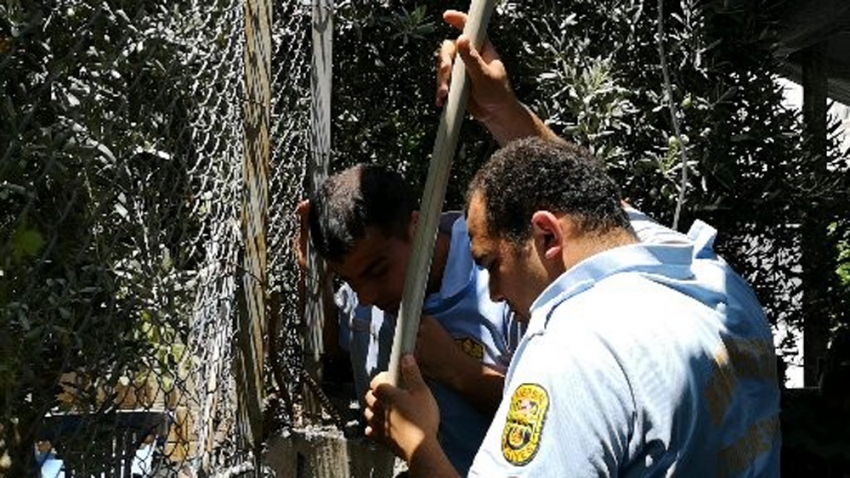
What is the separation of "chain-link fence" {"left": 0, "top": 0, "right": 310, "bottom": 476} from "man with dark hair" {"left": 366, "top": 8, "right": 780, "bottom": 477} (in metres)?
0.52

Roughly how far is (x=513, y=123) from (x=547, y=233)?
885 millimetres

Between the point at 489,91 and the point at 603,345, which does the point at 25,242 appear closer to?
the point at 603,345

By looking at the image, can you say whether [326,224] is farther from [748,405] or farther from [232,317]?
[748,405]

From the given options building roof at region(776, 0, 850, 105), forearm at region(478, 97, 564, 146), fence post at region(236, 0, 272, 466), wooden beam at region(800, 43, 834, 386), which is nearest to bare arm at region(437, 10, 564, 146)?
forearm at region(478, 97, 564, 146)

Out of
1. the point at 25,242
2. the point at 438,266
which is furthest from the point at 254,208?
the point at 25,242

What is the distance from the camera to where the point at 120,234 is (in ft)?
8.14

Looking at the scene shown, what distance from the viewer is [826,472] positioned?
19.6 ft

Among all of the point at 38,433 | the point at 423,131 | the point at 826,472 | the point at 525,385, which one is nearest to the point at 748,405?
the point at 525,385

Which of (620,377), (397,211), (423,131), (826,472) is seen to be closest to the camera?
(620,377)

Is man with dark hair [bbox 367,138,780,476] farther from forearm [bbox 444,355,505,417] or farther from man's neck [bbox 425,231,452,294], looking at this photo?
man's neck [bbox 425,231,452,294]

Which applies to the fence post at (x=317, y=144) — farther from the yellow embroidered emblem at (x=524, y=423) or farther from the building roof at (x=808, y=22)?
the yellow embroidered emblem at (x=524, y=423)

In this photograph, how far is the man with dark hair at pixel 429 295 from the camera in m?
A: 3.12

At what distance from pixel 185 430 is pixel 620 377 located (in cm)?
138

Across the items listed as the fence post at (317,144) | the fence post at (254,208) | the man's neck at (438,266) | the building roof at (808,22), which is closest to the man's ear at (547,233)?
the man's neck at (438,266)
